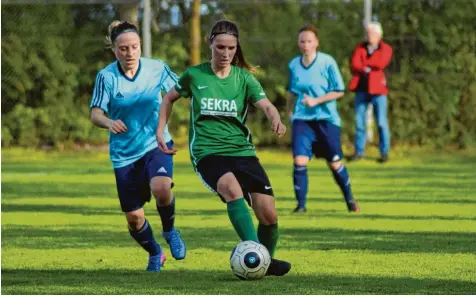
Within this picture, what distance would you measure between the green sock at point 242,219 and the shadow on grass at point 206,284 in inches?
11.5

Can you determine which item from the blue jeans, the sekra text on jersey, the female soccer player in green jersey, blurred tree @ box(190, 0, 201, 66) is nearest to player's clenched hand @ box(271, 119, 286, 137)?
the female soccer player in green jersey

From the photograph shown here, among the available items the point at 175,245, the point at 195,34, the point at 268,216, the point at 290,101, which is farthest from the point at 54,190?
the point at 268,216

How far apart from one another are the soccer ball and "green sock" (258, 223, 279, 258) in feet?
1.59

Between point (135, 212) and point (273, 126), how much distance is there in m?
1.52

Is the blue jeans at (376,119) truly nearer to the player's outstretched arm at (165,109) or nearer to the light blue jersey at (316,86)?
the light blue jersey at (316,86)

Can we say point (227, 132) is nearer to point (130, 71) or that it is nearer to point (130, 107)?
point (130, 107)

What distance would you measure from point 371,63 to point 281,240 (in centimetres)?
1012

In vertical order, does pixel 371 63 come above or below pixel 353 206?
above

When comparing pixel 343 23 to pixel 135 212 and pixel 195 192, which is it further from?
pixel 135 212

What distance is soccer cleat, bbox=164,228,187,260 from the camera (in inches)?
379

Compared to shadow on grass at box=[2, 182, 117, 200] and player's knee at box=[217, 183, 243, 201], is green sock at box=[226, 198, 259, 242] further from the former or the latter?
shadow on grass at box=[2, 182, 117, 200]

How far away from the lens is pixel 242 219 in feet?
28.5

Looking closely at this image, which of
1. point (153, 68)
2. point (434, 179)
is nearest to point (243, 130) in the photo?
point (153, 68)

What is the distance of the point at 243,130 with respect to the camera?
8945mm
